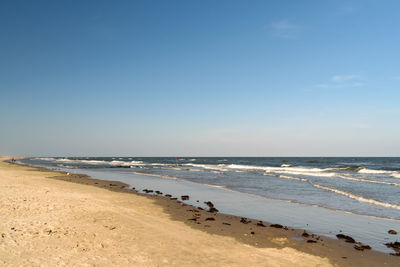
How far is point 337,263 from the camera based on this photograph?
7.45 m

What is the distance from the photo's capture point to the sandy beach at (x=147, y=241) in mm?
6742

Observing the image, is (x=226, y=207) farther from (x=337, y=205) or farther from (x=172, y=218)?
(x=337, y=205)

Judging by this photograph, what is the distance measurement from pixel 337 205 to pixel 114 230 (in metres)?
12.6

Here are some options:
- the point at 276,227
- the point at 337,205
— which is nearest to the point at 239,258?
the point at 276,227

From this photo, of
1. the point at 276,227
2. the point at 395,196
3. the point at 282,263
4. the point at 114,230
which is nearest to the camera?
the point at 282,263

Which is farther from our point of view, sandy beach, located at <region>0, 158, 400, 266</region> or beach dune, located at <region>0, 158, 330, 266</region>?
sandy beach, located at <region>0, 158, 400, 266</region>

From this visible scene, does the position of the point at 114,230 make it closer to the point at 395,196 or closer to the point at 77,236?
the point at 77,236

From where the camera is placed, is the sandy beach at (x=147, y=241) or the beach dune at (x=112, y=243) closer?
the beach dune at (x=112, y=243)

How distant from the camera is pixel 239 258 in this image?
23.6ft

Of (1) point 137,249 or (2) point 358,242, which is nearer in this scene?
(1) point 137,249

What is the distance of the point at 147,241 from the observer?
811 cm

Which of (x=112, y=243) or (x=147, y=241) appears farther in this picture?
(x=147, y=241)

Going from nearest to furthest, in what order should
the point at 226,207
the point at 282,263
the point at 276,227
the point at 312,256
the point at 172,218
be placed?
1. the point at 282,263
2. the point at 312,256
3. the point at 276,227
4. the point at 172,218
5. the point at 226,207

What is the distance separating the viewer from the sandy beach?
6742 millimetres
